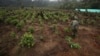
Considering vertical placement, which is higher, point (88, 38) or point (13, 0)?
point (13, 0)

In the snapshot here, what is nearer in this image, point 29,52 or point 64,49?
point 29,52

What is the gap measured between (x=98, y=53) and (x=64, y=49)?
1.66 meters

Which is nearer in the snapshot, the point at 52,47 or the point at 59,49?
the point at 59,49

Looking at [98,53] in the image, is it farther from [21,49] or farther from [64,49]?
[21,49]

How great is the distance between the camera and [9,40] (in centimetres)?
771

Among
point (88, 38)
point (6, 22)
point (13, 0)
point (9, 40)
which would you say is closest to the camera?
point (9, 40)

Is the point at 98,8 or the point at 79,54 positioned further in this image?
the point at 98,8

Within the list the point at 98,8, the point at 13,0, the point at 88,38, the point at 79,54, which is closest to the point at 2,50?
the point at 79,54

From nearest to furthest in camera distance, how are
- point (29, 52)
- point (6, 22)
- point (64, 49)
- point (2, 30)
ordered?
1. point (29, 52)
2. point (64, 49)
3. point (2, 30)
4. point (6, 22)

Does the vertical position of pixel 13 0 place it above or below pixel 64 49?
above

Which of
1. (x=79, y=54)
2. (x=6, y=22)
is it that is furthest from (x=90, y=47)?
(x=6, y=22)

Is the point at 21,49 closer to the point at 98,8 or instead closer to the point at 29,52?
the point at 29,52

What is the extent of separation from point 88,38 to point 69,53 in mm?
2491

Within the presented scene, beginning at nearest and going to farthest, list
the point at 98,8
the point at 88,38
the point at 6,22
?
1. the point at 88,38
2. the point at 6,22
3. the point at 98,8
